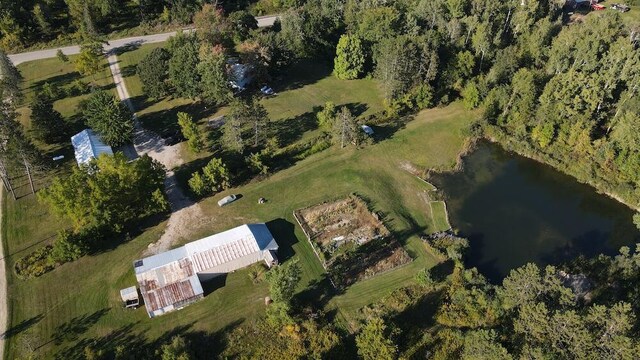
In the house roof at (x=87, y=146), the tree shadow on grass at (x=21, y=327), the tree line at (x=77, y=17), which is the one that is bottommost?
the tree shadow on grass at (x=21, y=327)

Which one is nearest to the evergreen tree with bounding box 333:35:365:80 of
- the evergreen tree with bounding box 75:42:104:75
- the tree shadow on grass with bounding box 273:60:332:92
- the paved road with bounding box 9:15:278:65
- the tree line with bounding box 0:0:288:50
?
the tree shadow on grass with bounding box 273:60:332:92

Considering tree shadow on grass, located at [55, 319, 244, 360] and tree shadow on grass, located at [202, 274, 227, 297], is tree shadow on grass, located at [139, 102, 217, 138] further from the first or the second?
tree shadow on grass, located at [55, 319, 244, 360]

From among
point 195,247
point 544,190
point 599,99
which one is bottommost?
point 544,190

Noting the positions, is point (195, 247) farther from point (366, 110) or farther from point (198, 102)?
point (366, 110)

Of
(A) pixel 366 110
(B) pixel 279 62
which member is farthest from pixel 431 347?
(B) pixel 279 62

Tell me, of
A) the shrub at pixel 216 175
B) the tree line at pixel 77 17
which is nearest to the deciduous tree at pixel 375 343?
the shrub at pixel 216 175

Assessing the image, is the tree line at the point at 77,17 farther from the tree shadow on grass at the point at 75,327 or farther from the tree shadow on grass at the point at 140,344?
the tree shadow on grass at the point at 140,344

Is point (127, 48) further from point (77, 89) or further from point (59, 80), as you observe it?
point (77, 89)
